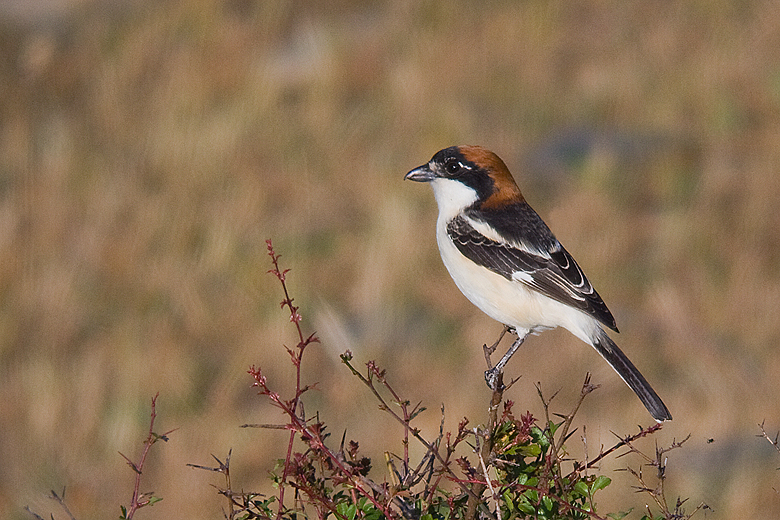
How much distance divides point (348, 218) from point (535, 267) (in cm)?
512

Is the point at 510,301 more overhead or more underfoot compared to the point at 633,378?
more overhead

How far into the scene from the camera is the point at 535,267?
4867mm

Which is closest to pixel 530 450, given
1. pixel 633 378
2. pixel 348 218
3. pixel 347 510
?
pixel 347 510

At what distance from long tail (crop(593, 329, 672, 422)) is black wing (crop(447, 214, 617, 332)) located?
171mm

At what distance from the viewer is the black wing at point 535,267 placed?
15.6ft

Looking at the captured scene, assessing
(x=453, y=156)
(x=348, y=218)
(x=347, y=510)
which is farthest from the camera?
(x=348, y=218)

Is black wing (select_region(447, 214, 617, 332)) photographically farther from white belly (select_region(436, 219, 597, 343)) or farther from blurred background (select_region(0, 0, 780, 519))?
blurred background (select_region(0, 0, 780, 519))

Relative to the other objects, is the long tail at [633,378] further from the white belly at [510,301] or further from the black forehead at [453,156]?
the black forehead at [453,156]

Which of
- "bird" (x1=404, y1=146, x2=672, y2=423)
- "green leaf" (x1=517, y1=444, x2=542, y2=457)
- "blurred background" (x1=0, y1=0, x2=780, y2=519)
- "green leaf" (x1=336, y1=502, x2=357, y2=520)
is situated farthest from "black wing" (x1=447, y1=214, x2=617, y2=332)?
"blurred background" (x1=0, y1=0, x2=780, y2=519)

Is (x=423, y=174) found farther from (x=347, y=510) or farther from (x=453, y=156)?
(x=347, y=510)

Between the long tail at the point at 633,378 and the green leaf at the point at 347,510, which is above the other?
the green leaf at the point at 347,510

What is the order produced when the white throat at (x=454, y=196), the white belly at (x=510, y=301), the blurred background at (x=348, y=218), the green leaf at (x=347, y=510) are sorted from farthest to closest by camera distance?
the blurred background at (x=348, y=218)
the white throat at (x=454, y=196)
the white belly at (x=510, y=301)
the green leaf at (x=347, y=510)

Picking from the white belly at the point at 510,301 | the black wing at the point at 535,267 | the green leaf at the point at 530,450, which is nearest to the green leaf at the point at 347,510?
the green leaf at the point at 530,450

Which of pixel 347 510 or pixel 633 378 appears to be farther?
pixel 633 378
